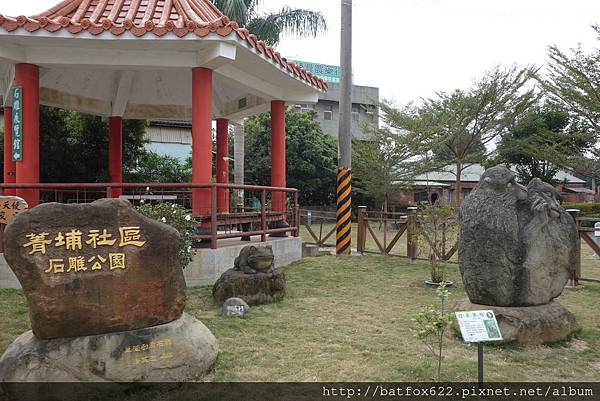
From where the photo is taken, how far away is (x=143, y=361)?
367 cm

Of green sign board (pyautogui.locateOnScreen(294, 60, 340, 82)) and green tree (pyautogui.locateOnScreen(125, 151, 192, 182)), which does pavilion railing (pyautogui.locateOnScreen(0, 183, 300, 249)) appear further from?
green sign board (pyautogui.locateOnScreen(294, 60, 340, 82))

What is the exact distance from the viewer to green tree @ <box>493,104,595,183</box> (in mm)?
22609

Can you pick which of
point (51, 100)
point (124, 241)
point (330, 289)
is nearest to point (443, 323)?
point (124, 241)

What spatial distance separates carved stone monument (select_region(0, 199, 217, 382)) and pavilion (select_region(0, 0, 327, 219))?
4024 mm

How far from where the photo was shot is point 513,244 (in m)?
4.90

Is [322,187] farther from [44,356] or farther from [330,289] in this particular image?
[44,356]

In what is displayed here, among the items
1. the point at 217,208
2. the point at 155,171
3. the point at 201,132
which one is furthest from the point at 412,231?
the point at 155,171

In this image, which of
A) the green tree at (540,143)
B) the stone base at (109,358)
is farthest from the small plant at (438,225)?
the green tree at (540,143)

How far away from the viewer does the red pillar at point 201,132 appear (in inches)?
311

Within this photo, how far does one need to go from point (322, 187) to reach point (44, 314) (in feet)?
73.5

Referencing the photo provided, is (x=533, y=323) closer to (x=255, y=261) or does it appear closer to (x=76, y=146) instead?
(x=255, y=261)

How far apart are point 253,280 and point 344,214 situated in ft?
18.3

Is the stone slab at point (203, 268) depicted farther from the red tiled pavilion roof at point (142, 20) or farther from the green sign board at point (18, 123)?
the red tiled pavilion roof at point (142, 20)

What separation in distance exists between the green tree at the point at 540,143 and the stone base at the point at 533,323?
1942 centimetres
